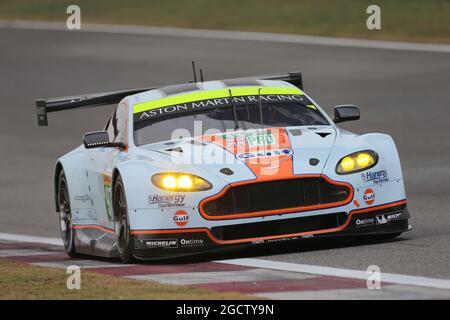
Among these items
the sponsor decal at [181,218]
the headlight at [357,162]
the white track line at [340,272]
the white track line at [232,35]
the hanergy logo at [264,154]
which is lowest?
the white track line at [340,272]

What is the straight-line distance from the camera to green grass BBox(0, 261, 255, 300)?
7852 millimetres

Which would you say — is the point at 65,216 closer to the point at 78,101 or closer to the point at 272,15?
the point at 78,101

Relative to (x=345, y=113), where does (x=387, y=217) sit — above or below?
below

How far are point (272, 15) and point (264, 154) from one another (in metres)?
22.6

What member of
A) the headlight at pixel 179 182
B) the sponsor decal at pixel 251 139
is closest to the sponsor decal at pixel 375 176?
the sponsor decal at pixel 251 139

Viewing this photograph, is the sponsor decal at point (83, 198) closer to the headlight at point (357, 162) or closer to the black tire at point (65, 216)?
the black tire at point (65, 216)

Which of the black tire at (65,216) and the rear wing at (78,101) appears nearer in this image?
the black tire at (65,216)

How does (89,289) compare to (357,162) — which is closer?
(89,289)

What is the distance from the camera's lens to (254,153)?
996cm

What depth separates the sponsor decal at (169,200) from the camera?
9750 millimetres

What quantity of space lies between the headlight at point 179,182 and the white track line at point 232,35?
55.8ft

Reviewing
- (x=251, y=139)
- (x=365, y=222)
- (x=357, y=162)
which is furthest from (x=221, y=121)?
(x=365, y=222)

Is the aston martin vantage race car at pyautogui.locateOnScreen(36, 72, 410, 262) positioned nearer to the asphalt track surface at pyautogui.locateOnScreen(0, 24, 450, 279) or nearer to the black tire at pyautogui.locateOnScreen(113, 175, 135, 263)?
the black tire at pyautogui.locateOnScreen(113, 175, 135, 263)

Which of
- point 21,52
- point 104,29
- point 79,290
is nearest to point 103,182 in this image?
point 79,290
